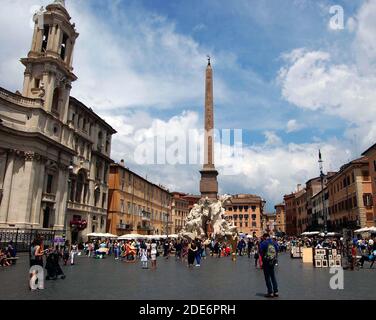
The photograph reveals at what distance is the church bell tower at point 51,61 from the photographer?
3631 centimetres

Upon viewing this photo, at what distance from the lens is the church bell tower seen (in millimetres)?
36312

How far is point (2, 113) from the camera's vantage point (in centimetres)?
3144

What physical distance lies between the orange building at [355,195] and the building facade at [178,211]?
38.8 meters

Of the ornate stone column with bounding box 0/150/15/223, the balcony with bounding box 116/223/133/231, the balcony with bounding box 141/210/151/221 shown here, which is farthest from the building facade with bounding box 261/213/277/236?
the ornate stone column with bounding box 0/150/15/223

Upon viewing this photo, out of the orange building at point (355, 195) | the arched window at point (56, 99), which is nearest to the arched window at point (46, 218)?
the arched window at point (56, 99)

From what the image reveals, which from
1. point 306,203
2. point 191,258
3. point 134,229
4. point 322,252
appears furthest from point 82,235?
point 306,203

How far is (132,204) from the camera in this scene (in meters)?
56.0

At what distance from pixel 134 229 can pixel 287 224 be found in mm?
59690

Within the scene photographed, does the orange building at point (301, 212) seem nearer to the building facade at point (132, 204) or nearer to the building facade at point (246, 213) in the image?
the building facade at point (246, 213)

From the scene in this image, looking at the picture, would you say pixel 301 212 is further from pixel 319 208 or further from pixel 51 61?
pixel 51 61

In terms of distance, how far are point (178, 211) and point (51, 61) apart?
54.5 meters

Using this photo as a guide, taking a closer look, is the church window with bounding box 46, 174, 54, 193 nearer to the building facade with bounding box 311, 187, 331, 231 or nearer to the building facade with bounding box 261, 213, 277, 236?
the building facade with bounding box 311, 187, 331, 231

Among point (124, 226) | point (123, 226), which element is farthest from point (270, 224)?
point (123, 226)
